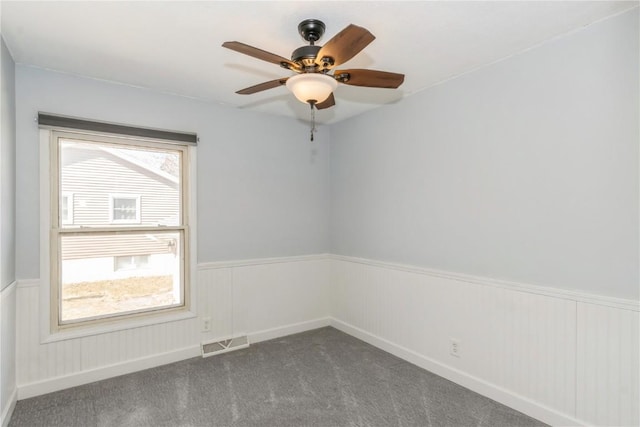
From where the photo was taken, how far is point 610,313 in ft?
6.66

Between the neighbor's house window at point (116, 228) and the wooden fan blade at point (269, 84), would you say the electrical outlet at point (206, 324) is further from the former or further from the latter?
the wooden fan blade at point (269, 84)

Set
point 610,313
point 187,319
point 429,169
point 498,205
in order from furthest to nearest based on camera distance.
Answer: point 187,319 < point 429,169 < point 498,205 < point 610,313

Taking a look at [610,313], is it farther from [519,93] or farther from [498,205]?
[519,93]

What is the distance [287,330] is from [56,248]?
234 cm

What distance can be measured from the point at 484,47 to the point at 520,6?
0.47 meters

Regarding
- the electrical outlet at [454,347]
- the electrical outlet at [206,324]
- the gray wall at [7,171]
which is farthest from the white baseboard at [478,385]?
the gray wall at [7,171]

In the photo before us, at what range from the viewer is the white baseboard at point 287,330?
3713 millimetres

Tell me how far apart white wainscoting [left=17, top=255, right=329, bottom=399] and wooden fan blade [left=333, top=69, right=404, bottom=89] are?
2.28m

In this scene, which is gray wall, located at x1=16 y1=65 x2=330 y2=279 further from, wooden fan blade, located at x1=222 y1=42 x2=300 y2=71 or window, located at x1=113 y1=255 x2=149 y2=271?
wooden fan blade, located at x1=222 y1=42 x2=300 y2=71

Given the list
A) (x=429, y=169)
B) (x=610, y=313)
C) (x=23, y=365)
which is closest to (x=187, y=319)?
(x=23, y=365)

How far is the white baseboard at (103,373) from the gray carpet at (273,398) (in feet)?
0.19

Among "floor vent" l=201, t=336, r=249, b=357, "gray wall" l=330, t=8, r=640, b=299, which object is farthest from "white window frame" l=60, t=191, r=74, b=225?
"gray wall" l=330, t=8, r=640, b=299

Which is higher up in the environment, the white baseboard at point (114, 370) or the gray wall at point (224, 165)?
the gray wall at point (224, 165)

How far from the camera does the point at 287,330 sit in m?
3.93
